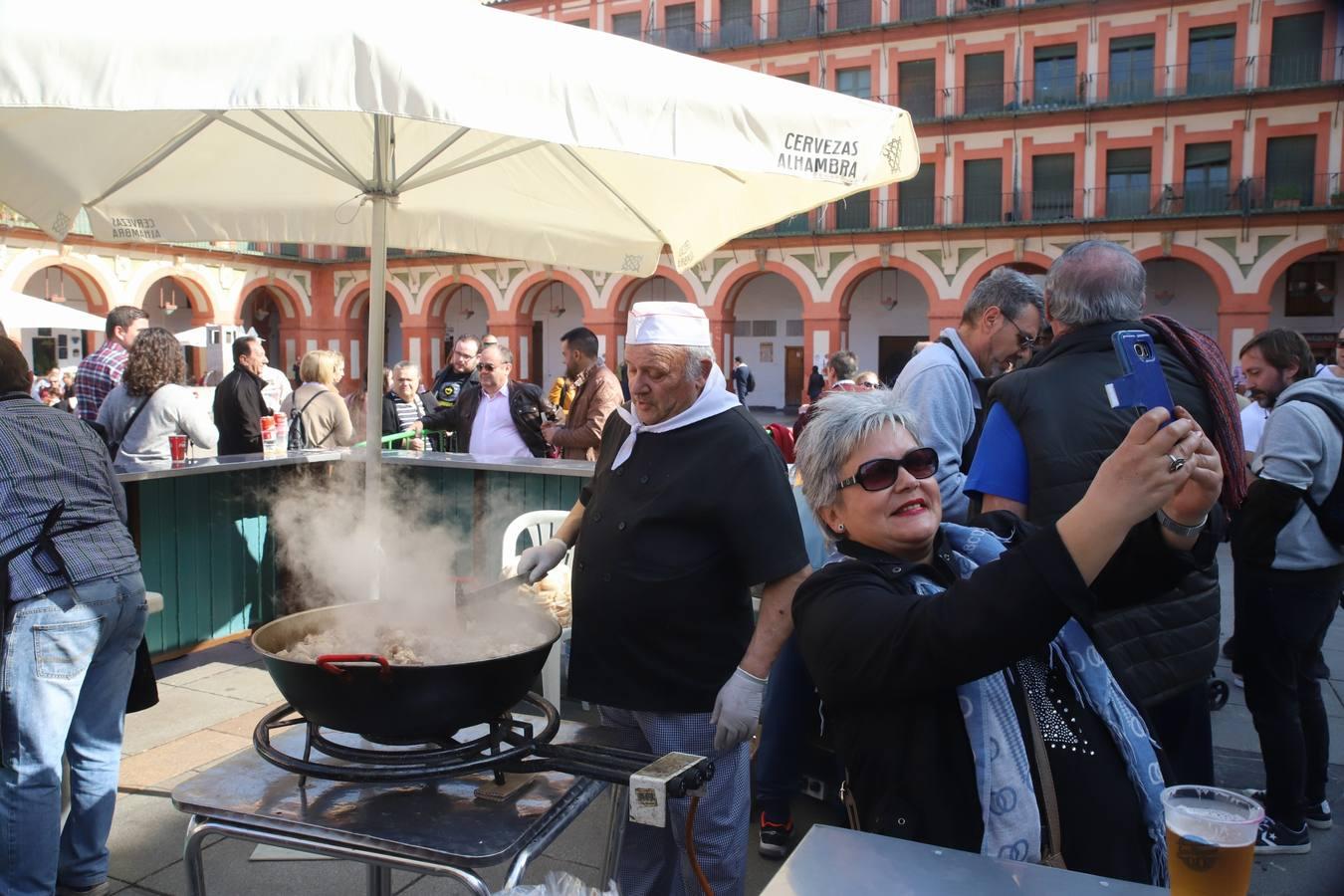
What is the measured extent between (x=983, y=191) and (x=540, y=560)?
2793 cm

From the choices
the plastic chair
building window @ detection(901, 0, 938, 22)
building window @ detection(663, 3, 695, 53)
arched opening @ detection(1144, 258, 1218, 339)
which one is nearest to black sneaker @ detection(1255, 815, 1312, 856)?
the plastic chair

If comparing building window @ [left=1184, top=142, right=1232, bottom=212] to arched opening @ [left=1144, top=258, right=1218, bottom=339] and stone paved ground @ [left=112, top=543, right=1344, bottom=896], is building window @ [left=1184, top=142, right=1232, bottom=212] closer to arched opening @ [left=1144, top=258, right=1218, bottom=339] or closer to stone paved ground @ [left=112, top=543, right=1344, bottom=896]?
arched opening @ [left=1144, top=258, right=1218, bottom=339]

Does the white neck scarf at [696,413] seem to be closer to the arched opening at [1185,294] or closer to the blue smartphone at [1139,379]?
the blue smartphone at [1139,379]

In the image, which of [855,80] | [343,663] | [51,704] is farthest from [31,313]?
[855,80]

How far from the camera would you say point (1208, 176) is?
26.3m

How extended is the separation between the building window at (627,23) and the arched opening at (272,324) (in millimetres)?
15334

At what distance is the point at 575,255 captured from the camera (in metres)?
5.27

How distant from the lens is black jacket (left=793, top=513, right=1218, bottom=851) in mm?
1486

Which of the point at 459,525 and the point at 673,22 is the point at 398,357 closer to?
the point at 673,22

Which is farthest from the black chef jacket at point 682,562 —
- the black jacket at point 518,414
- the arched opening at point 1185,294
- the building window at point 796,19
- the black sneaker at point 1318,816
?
the building window at point 796,19

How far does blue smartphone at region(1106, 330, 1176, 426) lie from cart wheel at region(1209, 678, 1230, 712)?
4.38 meters

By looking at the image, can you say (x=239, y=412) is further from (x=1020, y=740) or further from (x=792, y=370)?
(x=792, y=370)

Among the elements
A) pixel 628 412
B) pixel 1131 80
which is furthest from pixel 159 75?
pixel 1131 80

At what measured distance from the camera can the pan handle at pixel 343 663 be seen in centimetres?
196
